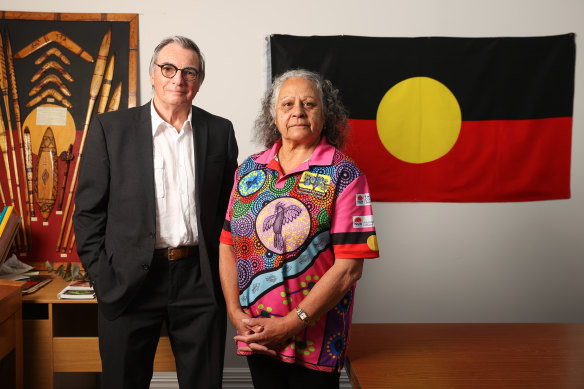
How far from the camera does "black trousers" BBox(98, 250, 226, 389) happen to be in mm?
1596

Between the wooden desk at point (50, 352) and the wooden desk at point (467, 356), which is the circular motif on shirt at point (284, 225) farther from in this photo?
the wooden desk at point (50, 352)

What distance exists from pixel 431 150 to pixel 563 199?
838mm

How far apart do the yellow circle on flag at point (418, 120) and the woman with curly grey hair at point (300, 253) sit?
1.17 meters

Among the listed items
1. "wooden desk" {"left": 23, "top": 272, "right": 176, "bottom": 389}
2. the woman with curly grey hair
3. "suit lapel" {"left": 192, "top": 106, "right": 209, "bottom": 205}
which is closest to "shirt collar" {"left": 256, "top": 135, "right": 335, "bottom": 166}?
the woman with curly grey hair

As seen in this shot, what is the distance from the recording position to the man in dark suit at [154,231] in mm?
1579

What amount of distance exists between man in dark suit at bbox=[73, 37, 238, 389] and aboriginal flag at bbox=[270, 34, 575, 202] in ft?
3.16

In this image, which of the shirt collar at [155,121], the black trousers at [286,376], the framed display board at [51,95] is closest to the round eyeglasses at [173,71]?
the shirt collar at [155,121]

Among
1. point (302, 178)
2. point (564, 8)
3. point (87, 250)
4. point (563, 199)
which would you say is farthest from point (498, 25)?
point (87, 250)

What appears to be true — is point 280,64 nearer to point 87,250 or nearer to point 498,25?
point 498,25

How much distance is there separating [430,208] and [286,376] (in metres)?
1.53

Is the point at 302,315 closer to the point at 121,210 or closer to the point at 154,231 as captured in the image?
the point at 154,231

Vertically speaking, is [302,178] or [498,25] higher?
[498,25]

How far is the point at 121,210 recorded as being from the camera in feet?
5.21

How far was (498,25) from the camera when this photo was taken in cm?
251
